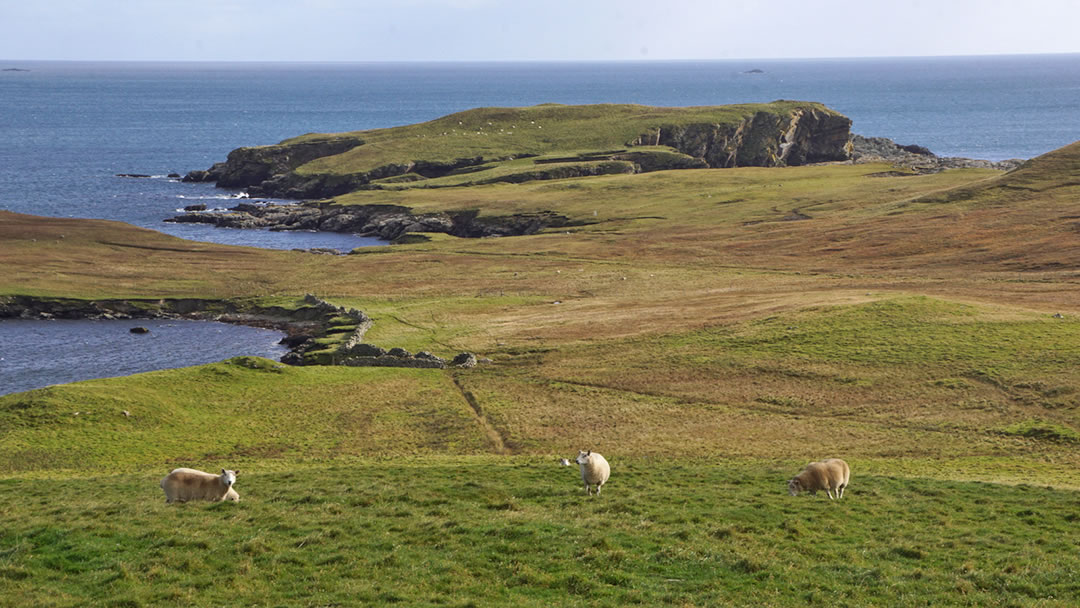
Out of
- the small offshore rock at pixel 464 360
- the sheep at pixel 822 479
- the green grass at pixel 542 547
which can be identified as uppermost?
the green grass at pixel 542 547

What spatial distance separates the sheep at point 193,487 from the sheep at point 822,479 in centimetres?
1633

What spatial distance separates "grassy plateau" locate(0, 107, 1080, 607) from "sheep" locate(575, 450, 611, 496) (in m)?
0.61

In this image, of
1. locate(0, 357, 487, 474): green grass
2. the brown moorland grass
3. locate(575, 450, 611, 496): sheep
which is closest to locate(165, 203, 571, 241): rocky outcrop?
the brown moorland grass

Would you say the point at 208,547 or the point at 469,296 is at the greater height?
the point at 208,547

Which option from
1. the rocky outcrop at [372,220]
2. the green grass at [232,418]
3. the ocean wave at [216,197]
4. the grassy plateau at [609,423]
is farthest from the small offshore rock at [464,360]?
the ocean wave at [216,197]

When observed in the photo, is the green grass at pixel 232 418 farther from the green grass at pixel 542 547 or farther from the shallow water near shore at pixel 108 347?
the green grass at pixel 542 547

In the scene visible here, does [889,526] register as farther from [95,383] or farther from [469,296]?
[469,296]

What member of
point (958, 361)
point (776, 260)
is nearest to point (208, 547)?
point (958, 361)

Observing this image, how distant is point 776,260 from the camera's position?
101250mm

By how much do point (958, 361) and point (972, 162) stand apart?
154 m

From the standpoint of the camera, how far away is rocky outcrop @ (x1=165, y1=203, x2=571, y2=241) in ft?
445

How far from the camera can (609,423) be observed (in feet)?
169

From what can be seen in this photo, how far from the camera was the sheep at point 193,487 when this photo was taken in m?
27.8

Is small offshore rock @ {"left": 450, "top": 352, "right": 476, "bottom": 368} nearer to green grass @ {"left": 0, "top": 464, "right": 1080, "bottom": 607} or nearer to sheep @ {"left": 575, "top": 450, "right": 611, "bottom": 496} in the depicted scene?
green grass @ {"left": 0, "top": 464, "right": 1080, "bottom": 607}
